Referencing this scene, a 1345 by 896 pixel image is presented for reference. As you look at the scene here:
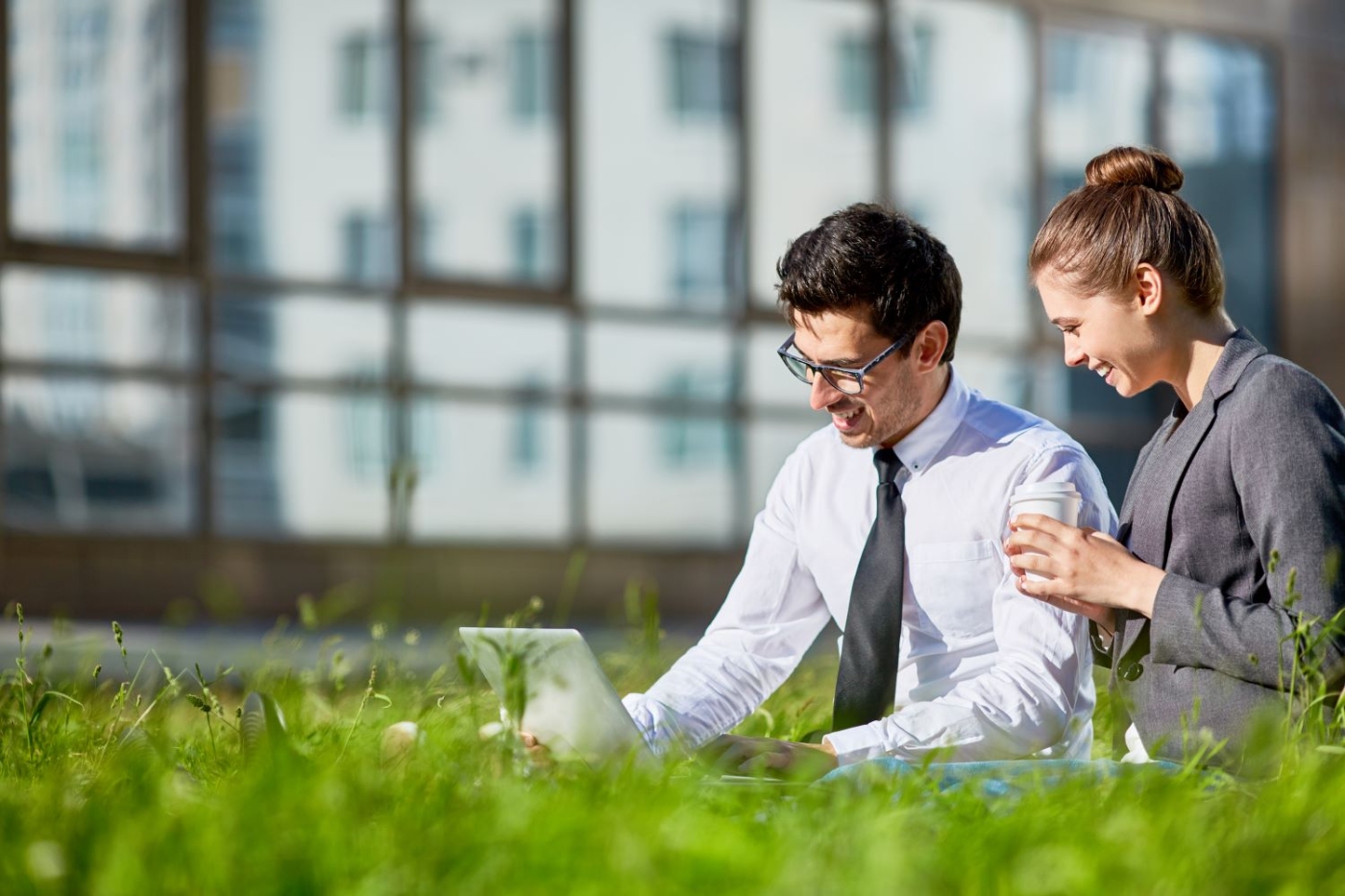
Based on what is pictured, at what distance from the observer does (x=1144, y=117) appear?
11.9 m

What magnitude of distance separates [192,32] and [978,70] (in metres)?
4.99

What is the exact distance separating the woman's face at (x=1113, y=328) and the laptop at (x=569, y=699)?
2.93 feet

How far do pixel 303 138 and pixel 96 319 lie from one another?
149 cm

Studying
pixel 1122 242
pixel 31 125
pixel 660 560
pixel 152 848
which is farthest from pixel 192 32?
pixel 152 848

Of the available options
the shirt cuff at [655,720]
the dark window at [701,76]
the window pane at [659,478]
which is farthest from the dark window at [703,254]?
the shirt cuff at [655,720]

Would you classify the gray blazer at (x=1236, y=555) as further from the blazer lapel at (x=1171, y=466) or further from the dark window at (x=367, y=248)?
the dark window at (x=367, y=248)

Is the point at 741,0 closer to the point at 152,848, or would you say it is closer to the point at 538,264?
the point at 538,264

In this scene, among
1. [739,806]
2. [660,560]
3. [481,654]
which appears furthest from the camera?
[660,560]

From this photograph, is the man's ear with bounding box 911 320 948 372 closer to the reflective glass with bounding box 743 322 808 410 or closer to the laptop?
the laptop

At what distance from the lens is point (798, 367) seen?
3.10 metres

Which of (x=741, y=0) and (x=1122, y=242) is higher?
(x=741, y=0)

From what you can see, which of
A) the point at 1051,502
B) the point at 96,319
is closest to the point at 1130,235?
the point at 1051,502

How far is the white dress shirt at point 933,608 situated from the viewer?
106 inches

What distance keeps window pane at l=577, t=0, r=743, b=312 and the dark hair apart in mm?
7246
